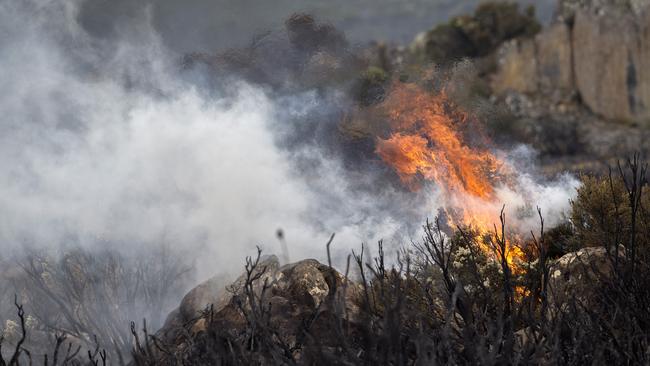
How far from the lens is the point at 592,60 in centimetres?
5222

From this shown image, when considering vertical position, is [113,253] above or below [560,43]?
below

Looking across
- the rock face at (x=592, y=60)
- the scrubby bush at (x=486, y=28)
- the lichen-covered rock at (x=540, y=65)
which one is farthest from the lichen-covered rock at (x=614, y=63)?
the scrubby bush at (x=486, y=28)

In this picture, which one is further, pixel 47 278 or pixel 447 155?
pixel 47 278

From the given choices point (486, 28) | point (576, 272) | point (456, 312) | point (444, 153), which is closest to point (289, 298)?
point (456, 312)

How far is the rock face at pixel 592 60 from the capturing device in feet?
155

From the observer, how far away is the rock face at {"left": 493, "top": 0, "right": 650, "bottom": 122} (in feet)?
155

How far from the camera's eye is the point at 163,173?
54.1 feet

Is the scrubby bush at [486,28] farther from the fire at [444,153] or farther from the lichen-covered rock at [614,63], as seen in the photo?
the fire at [444,153]

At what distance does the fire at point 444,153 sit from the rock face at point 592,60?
38390 millimetres

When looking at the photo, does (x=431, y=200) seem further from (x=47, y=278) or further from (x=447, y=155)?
(x=47, y=278)

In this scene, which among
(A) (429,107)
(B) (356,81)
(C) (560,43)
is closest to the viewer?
(A) (429,107)

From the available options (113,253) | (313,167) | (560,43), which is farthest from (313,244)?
(560,43)

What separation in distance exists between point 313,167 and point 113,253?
253 inches

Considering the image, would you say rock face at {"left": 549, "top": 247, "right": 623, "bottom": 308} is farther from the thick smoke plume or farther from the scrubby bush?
the scrubby bush
